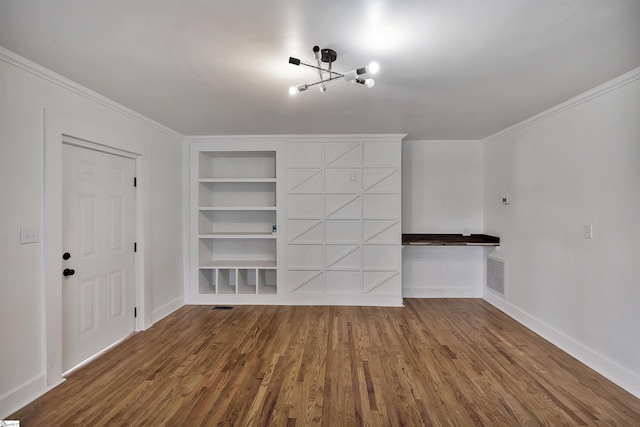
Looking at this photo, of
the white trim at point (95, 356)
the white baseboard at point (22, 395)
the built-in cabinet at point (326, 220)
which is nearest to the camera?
the white baseboard at point (22, 395)

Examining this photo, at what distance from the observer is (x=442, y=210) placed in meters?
4.68

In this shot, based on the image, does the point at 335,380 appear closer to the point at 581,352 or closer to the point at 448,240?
the point at 581,352

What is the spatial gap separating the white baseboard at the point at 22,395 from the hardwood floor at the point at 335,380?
5cm

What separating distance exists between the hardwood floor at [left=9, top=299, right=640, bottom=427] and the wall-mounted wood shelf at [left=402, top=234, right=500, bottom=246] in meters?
1.10

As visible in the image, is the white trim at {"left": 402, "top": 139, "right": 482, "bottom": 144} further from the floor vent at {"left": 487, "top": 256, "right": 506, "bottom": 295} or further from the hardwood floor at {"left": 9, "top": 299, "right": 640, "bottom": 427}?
the hardwood floor at {"left": 9, "top": 299, "right": 640, "bottom": 427}

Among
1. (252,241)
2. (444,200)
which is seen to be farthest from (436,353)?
(252,241)

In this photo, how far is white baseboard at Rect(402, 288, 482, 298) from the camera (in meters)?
4.62

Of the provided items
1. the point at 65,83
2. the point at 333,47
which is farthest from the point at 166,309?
the point at 333,47

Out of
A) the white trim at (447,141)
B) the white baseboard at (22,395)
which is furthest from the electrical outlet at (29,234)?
the white trim at (447,141)

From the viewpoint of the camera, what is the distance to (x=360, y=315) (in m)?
3.88

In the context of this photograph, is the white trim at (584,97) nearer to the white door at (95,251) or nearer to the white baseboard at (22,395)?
the white door at (95,251)

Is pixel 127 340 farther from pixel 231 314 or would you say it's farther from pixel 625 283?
pixel 625 283

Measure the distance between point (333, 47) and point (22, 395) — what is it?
3.28 m

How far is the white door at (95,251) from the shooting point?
2.52 metres
